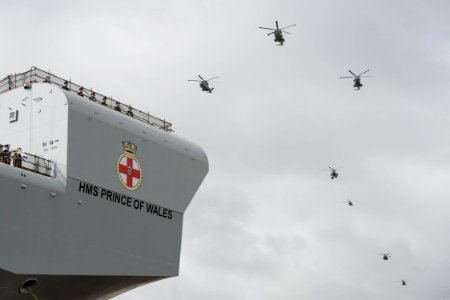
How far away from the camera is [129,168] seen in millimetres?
36062

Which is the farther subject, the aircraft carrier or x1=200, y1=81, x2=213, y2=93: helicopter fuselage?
x1=200, y1=81, x2=213, y2=93: helicopter fuselage

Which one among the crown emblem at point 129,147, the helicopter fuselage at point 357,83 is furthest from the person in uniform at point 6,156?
the helicopter fuselage at point 357,83

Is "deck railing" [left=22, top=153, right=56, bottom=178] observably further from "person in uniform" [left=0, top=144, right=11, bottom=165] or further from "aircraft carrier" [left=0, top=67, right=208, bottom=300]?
"person in uniform" [left=0, top=144, right=11, bottom=165]

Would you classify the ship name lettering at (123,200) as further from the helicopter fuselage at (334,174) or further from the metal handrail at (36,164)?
the helicopter fuselage at (334,174)

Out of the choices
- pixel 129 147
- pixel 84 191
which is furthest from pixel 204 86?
pixel 84 191

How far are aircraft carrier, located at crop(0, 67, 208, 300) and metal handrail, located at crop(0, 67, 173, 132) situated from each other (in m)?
0.05

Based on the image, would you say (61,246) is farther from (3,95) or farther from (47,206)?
(3,95)

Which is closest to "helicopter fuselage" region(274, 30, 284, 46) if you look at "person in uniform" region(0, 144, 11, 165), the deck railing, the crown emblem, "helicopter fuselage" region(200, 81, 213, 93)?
"helicopter fuselage" region(200, 81, 213, 93)

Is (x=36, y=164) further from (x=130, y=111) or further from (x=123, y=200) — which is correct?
Answer: (x=130, y=111)

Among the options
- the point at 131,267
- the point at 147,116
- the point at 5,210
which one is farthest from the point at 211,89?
the point at 5,210

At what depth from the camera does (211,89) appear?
44.2 m

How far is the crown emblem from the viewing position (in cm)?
3600

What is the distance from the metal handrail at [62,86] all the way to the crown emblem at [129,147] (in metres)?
2.34

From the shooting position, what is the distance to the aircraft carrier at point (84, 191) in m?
31.3
